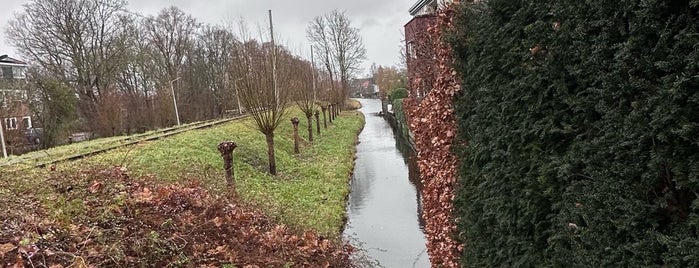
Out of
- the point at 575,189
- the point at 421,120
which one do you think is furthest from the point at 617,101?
the point at 421,120

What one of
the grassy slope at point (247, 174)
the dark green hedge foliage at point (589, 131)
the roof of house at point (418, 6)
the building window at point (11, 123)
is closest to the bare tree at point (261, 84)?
the grassy slope at point (247, 174)

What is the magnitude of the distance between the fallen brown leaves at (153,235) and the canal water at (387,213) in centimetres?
162

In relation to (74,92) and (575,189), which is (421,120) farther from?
(74,92)

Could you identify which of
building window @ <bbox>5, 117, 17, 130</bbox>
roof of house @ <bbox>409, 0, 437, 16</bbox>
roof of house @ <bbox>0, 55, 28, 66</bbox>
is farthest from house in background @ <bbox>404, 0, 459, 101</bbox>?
roof of house @ <bbox>0, 55, 28, 66</bbox>

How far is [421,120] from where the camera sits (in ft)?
17.1

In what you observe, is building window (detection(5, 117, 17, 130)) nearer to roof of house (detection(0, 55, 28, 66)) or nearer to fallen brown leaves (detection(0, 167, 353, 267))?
fallen brown leaves (detection(0, 167, 353, 267))

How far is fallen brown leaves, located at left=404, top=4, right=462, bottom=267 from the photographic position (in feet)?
13.6

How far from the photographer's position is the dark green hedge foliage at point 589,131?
153 centimetres

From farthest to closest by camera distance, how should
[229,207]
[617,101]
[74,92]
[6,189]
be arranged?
[74,92] < [229,207] < [6,189] < [617,101]

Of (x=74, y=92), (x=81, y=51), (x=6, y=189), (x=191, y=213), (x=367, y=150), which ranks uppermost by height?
(x=81, y=51)

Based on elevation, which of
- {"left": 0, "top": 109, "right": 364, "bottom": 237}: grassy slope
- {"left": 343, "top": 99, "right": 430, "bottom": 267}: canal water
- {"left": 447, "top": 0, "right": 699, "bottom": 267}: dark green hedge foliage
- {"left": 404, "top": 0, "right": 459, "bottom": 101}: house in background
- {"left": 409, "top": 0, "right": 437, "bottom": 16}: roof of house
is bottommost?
{"left": 343, "top": 99, "right": 430, "bottom": 267}: canal water

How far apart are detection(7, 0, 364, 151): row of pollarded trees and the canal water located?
23.8ft

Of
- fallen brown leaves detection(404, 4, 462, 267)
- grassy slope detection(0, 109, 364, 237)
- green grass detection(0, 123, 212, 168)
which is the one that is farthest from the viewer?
green grass detection(0, 123, 212, 168)

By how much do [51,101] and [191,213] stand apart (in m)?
24.7
